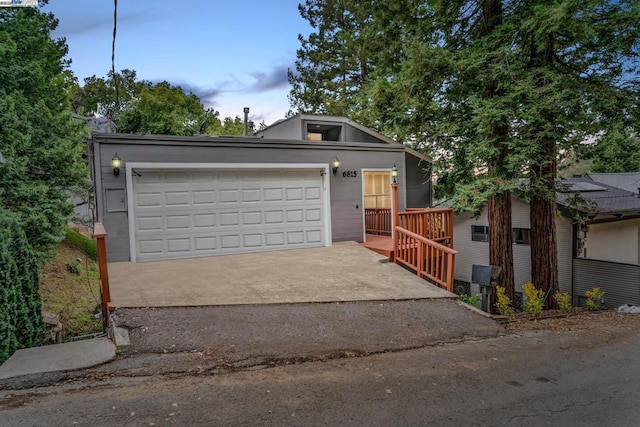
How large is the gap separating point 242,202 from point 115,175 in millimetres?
2628

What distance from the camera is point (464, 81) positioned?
25.4ft

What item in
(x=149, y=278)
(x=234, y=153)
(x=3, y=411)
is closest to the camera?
(x=3, y=411)

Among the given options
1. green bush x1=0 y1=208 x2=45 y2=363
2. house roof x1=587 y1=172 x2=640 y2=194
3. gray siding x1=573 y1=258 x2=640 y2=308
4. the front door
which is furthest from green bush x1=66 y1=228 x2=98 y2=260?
house roof x1=587 y1=172 x2=640 y2=194

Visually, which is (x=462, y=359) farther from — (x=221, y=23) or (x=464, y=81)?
(x=221, y=23)

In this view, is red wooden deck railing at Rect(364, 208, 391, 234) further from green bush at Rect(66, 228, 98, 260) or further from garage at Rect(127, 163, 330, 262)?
green bush at Rect(66, 228, 98, 260)

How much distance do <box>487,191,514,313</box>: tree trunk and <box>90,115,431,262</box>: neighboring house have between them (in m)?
2.97

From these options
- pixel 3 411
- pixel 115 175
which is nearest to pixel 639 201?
pixel 115 175

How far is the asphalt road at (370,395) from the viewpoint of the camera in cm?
275

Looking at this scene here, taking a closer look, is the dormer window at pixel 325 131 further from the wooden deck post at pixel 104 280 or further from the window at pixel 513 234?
the wooden deck post at pixel 104 280

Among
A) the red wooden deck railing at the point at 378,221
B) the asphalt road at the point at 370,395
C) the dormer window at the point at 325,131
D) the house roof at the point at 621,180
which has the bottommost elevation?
the asphalt road at the point at 370,395

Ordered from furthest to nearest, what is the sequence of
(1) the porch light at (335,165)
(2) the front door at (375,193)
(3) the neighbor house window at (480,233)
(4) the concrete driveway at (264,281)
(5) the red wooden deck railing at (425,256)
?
(3) the neighbor house window at (480,233), (2) the front door at (375,193), (1) the porch light at (335,165), (5) the red wooden deck railing at (425,256), (4) the concrete driveway at (264,281)

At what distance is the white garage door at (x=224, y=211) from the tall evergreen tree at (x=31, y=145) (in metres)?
2.51

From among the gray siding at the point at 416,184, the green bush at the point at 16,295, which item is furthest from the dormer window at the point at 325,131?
the green bush at the point at 16,295

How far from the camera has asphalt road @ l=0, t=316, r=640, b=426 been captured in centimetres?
275
